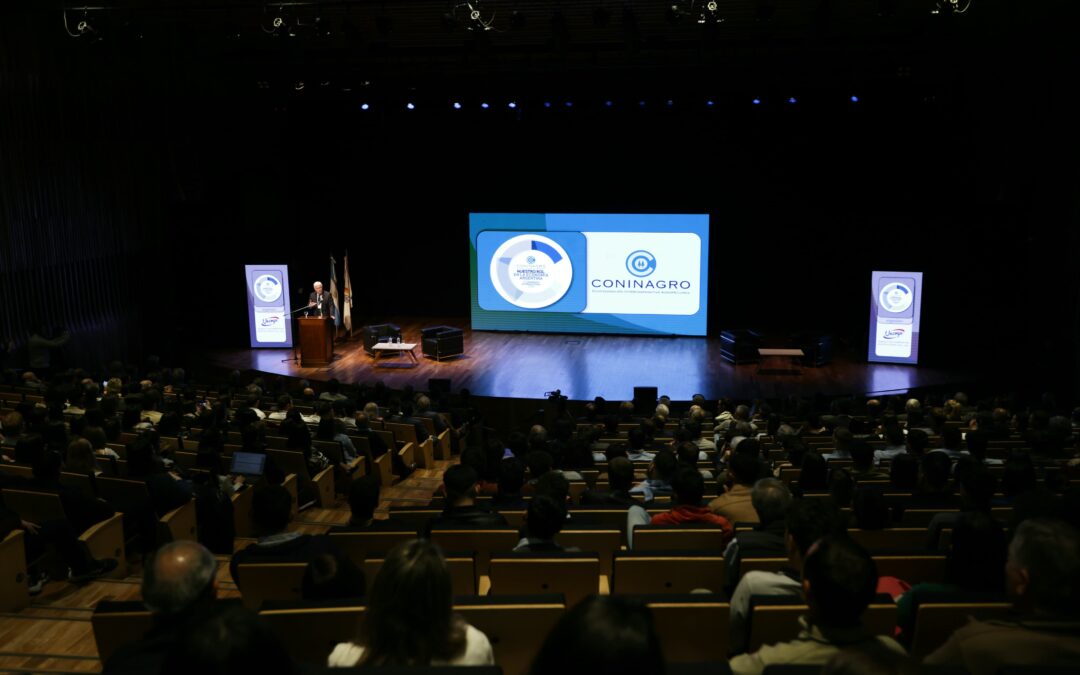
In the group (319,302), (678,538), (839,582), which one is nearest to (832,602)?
(839,582)

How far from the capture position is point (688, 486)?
4945mm

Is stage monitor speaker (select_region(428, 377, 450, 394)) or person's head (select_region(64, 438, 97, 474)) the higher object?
person's head (select_region(64, 438, 97, 474))

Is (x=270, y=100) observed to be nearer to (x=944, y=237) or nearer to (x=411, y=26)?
(x=411, y=26)

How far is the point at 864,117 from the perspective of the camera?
17109 millimetres

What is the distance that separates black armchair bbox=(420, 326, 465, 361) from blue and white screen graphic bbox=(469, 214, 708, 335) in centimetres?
220

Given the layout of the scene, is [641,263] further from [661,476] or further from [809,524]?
[809,524]

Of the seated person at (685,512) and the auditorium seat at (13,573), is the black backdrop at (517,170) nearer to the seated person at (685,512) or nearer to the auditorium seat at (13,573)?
the auditorium seat at (13,573)

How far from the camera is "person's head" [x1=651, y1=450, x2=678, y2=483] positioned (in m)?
6.18

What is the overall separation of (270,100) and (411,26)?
3.43 metres

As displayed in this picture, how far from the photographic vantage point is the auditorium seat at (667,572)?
13.2 feet

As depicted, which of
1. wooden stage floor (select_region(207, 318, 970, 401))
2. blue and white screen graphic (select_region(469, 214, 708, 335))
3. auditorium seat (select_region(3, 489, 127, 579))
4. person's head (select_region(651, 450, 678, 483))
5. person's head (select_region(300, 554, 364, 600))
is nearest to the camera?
person's head (select_region(300, 554, 364, 600))

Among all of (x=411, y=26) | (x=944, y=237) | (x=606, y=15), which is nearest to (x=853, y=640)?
(x=606, y=15)

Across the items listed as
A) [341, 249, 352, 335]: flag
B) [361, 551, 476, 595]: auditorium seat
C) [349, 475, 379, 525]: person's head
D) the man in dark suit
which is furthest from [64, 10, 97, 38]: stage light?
[361, 551, 476, 595]: auditorium seat

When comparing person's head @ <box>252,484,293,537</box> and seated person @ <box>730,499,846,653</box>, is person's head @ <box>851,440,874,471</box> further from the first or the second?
person's head @ <box>252,484,293,537</box>
